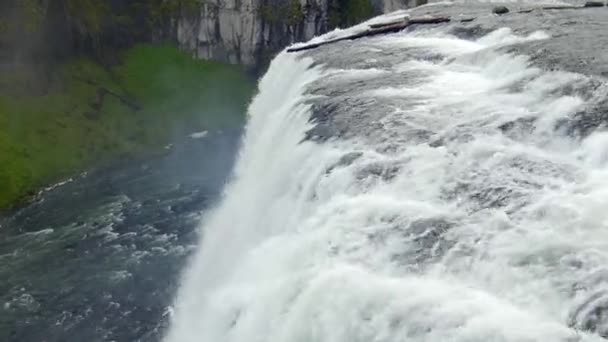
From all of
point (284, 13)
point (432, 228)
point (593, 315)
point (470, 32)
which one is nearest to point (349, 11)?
point (284, 13)

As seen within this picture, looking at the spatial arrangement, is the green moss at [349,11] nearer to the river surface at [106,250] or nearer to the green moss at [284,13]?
the green moss at [284,13]

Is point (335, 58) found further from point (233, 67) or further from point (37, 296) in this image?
point (233, 67)

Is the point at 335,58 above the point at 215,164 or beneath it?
above

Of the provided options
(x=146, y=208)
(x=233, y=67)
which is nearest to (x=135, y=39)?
(x=233, y=67)

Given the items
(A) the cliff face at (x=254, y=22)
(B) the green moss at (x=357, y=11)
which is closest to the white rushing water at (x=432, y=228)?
(B) the green moss at (x=357, y=11)

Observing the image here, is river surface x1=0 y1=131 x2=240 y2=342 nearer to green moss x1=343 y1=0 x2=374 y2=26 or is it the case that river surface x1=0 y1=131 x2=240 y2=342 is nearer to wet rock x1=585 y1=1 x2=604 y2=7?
wet rock x1=585 y1=1 x2=604 y2=7

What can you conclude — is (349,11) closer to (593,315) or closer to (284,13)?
(284,13)
